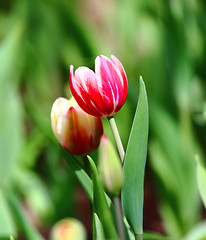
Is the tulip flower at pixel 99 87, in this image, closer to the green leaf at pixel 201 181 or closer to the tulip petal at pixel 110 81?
the tulip petal at pixel 110 81

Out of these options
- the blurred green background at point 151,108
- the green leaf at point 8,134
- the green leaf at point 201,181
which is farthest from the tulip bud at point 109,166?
the green leaf at point 8,134

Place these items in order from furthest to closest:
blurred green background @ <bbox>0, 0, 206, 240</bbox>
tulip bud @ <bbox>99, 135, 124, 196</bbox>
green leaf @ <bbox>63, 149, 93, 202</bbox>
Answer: blurred green background @ <bbox>0, 0, 206, 240</bbox> → green leaf @ <bbox>63, 149, 93, 202</bbox> → tulip bud @ <bbox>99, 135, 124, 196</bbox>

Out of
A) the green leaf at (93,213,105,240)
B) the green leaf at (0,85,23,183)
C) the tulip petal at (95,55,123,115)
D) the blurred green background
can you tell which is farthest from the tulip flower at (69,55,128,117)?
the green leaf at (0,85,23,183)

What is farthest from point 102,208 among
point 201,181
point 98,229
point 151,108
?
point 151,108

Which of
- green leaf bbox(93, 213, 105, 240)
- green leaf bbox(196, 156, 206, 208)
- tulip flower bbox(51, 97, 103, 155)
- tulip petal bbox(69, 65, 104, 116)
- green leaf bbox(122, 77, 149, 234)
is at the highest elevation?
tulip petal bbox(69, 65, 104, 116)

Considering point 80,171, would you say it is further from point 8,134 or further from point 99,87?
point 8,134

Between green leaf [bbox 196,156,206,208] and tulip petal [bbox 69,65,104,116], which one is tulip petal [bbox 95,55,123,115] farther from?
green leaf [bbox 196,156,206,208]

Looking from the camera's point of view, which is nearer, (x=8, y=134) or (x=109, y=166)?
(x=109, y=166)
